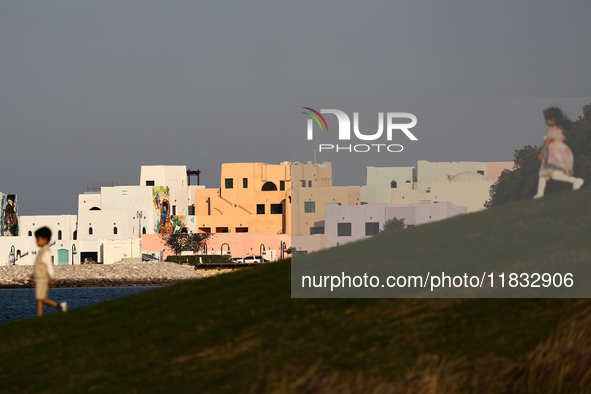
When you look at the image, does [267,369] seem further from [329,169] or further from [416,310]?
[329,169]

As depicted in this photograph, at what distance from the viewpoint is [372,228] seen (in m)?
18.0

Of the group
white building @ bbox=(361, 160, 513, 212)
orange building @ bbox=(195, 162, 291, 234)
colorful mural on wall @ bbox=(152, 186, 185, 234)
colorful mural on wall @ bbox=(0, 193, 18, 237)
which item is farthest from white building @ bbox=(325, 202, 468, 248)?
colorful mural on wall @ bbox=(0, 193, 18, 237)

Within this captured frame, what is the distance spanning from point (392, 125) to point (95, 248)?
87.8 meters

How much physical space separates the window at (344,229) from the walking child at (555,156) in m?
4.46

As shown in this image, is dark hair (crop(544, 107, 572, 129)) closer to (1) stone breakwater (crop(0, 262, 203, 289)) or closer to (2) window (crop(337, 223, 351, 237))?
(2) window (crop(337, 223, 351, 237))

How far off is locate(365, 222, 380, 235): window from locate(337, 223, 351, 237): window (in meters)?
0.44

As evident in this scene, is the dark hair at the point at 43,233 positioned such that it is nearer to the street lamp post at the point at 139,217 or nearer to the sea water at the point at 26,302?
the sea water at the point at 26,302

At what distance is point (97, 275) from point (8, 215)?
2495 cm

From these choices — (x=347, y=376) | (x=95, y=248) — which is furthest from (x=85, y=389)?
(x=95, y=248)

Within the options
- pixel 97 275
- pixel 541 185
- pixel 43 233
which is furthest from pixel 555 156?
pixel 97 275

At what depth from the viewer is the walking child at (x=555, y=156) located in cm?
1594

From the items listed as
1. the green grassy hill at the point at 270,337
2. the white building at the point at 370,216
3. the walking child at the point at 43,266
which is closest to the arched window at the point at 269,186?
the white building at the point at 370,216

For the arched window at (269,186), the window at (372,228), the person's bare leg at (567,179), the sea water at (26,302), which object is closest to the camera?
the person's bare leg at (567,179)

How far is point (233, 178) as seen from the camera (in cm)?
11338
